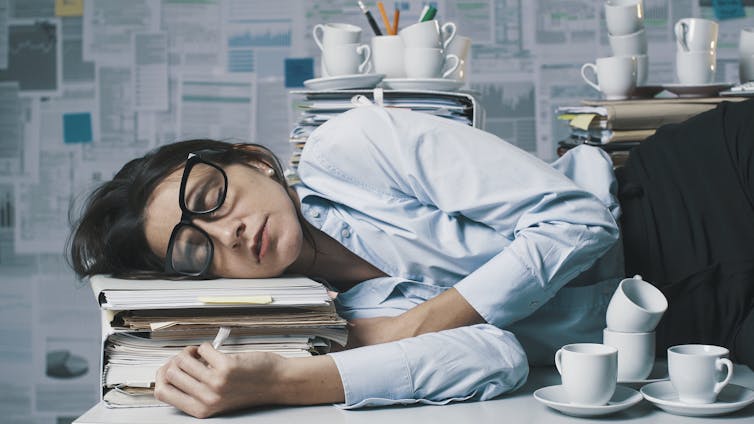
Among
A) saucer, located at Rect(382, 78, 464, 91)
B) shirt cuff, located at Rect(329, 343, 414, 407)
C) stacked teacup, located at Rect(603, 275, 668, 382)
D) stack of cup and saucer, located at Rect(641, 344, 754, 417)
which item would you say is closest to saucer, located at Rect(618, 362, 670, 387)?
stacked teacup, located at Rect(603, 275, 668, 382)

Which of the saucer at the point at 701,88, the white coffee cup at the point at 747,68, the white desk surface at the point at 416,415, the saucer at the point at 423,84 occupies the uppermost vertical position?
the white coffee cup at the point at 747,68

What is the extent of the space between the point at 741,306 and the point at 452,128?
0.54 m

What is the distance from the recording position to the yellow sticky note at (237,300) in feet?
3.67

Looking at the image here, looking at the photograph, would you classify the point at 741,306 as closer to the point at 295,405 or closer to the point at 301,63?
the point at 295,405

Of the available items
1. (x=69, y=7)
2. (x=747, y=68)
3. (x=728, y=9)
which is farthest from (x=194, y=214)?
(x=728, y=9)

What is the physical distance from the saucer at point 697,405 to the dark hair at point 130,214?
619 millimetres

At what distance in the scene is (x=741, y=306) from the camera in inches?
54.4

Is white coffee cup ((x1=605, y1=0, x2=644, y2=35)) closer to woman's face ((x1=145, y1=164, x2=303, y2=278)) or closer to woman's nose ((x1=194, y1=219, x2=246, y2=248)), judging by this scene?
woman's face ((x1=145, y1=164, x2=303, y2=278))

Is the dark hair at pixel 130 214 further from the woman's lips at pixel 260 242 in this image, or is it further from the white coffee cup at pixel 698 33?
the white coffee cup at pixel 698 33

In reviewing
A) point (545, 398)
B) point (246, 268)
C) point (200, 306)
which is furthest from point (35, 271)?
point (545, 398)

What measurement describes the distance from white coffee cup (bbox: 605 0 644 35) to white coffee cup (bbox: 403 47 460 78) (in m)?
0.43

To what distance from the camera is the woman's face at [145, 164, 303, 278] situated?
1.31m

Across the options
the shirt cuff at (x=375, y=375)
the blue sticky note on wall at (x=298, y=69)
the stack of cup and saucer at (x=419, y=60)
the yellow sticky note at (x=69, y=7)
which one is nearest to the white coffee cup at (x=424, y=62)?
the stack of cup and saucer at (x=419, y=60)

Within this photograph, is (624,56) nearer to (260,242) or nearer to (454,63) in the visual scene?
(454,63)
